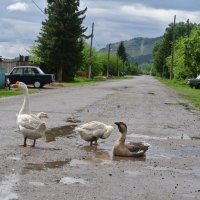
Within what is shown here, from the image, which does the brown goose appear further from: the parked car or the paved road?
the parked car

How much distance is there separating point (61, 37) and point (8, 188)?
169 feet

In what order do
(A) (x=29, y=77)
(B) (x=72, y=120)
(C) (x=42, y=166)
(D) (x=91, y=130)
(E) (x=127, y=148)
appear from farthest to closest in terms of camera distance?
(A) (x=29, y=77), (B) (x=72, y=120), (D) (x=91, y=130), (E) (x=127, y=148), (C) (x=42, y=166)

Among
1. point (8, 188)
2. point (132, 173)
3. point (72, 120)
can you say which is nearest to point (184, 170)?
point (132, 173)

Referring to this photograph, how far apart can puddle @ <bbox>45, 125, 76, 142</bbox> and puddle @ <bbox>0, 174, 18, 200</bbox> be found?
15.7 feet

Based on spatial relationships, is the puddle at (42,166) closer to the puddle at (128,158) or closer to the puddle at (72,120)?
the puddle at (128,158)

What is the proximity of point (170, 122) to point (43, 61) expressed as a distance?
139 ft

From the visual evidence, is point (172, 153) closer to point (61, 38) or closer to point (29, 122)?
point (29, 122)

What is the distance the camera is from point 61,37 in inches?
2288

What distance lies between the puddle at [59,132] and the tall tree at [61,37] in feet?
142

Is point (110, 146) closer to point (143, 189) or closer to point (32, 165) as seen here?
point (32, 165)

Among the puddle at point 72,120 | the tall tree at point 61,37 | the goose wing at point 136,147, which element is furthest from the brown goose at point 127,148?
the tall tree at point 61,37

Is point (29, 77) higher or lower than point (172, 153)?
lower

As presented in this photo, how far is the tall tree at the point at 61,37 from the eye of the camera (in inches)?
2291

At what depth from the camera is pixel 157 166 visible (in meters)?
9.84
